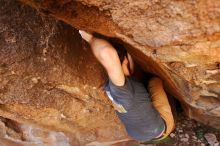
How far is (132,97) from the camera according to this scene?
1.72 metres

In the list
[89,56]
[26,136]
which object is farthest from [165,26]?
[26,136]

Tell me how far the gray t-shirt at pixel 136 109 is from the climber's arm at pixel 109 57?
0.06m

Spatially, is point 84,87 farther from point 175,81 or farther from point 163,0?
point 163,0

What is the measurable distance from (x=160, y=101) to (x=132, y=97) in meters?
0.31

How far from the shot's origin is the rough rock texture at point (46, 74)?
1.63m

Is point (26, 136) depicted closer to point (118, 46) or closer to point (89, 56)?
point (89, 56)

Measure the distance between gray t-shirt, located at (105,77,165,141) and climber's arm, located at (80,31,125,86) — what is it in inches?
2.3

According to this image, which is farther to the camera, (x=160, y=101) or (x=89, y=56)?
(x=160, y=101)

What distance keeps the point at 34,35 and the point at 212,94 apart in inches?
37.8

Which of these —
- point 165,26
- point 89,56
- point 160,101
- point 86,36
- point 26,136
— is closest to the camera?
point 165,26

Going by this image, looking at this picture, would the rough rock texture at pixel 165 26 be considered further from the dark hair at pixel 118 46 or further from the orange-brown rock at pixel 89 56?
the dark hair at pixel 118 46

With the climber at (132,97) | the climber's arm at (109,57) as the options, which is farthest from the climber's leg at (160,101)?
the climber's arm at (109,57)

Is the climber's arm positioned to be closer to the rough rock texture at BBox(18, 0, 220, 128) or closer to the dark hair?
the dark hair

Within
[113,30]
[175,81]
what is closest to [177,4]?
[113,30]
